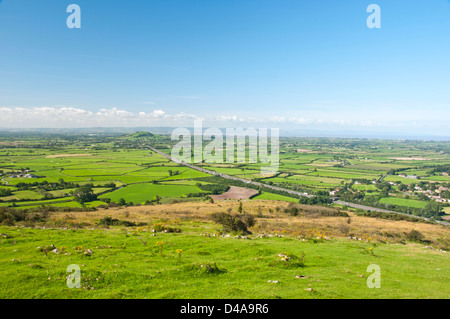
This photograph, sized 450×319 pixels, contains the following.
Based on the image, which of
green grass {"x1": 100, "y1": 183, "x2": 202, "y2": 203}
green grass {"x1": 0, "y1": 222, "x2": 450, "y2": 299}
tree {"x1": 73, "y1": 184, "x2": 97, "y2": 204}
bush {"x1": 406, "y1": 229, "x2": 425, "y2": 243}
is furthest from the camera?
green grass {"x1": 100, "y1": 183, "x2": 202, "y2": 203}

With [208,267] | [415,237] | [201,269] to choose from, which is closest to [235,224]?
[208,267]

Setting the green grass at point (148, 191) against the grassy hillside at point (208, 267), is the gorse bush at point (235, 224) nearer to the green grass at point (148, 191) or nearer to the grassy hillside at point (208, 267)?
the grassy hillside at point (208, 267)

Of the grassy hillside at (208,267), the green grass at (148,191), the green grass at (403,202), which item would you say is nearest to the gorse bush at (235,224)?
the grassy hillside at (208,267)

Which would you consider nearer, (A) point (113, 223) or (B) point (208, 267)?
(B) point (208, 267)

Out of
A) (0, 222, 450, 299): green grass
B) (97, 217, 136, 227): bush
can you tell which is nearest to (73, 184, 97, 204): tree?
(97, 217, 136, 227): bush

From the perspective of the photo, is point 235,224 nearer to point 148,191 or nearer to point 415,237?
point 415,237

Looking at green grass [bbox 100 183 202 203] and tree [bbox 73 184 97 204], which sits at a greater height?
tree [bbox 73 184 97 204]

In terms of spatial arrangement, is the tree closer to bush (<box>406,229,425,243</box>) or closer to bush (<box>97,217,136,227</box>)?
bush (<box>97,217,136,227</box>)
